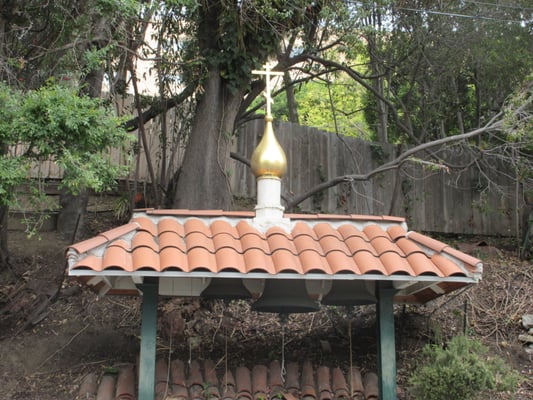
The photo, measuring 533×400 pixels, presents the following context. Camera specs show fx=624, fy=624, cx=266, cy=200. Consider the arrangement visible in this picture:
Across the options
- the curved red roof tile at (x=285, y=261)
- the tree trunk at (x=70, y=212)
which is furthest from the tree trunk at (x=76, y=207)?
the curved red roof tile at (x=285, y=261)

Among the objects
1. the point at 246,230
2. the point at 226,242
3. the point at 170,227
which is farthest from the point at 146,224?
the point at 246,230

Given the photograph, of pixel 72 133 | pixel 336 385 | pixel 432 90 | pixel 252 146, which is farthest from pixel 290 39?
pixel 336 385

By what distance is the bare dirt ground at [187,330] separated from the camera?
6863mm

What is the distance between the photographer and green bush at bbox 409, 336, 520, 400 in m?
5.27

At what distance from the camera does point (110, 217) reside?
34.4 feet

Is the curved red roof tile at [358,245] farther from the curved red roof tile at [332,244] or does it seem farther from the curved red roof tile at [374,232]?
the curved red roof tile at [374,232]

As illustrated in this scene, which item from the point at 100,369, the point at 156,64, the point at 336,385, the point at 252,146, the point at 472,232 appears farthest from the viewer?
the point at 472,232

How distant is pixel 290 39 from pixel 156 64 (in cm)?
204

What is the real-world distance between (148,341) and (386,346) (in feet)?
6.98

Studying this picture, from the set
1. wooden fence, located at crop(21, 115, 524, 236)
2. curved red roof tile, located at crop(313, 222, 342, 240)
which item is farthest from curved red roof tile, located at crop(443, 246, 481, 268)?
wooden fence, located at crop(21, 115, 524, 236)

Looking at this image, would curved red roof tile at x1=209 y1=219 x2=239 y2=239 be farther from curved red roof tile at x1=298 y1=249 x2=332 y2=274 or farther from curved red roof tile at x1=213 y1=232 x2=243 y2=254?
curved red roof tile at x1=298 y1=249 x2=332 y2=274

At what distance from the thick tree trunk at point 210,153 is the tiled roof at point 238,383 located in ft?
8.96

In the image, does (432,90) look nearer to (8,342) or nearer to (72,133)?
(72,133)

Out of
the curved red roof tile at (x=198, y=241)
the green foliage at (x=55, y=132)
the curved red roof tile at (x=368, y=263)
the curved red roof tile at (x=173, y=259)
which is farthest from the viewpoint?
the green foliage at (x=55, y=132)
